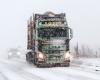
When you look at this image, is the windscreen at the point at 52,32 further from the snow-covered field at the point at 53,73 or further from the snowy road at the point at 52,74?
the snowy road at the point at 52,74

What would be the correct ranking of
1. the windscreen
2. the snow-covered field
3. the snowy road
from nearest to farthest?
1. the snowy road
2. the snow-covered field
3. the windscreen

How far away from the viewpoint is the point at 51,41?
30109 mm

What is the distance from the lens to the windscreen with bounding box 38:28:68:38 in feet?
100

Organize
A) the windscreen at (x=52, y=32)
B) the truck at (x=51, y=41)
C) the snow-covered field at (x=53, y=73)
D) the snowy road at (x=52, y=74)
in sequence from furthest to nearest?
the windscreen at (x=52, y=32), the truck at (x=51, y=41), the snow-covered field at (x=53, y=73), the snowy road at (x=52, y=74)

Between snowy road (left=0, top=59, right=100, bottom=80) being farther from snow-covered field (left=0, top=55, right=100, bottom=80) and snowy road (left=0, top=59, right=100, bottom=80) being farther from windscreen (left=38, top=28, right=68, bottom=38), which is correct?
windscreen (left=38, top=28, right=68, bottom=38)

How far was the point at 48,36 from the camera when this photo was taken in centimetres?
3041

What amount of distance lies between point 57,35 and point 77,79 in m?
12.2

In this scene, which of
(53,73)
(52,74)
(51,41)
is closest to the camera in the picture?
(52,74)

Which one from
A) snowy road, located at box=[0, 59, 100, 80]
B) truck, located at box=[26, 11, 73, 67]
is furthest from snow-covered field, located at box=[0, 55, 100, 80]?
truck, located at box=[26, 11, 73, 67]

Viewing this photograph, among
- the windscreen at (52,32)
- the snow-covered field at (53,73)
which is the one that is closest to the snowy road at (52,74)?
the snow-covered field at (53,73)

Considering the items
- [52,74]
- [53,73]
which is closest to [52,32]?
[53,73]

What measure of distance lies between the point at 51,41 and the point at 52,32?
873 millimetres

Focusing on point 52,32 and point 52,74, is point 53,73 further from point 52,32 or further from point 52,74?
point 52,32

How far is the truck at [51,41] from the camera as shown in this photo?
30.0 metres
